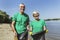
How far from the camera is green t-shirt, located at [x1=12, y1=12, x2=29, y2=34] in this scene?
882 cm

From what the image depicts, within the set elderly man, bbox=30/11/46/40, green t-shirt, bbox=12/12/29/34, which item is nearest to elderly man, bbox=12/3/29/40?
green t-shirt, bbox=12/12/29/34

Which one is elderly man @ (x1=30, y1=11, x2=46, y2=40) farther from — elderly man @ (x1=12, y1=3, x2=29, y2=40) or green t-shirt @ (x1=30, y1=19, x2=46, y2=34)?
elderly man @ (x1=12, y1=3, x2=29, y2=40)

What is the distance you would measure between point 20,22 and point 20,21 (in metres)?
0.03

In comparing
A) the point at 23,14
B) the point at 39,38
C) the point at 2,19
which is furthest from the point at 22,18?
the point at 2,19

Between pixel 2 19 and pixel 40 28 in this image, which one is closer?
pixel 40 28

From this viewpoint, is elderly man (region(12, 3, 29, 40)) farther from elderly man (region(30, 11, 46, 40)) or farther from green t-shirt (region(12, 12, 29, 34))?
elderly man (region(30, 11, 46, 40))

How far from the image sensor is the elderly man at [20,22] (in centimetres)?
880

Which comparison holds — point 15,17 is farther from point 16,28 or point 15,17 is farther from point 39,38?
point 39,38

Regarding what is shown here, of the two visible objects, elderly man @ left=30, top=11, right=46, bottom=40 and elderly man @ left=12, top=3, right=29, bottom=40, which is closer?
elderly man @ left=30, top=11, right=46, bottom=40

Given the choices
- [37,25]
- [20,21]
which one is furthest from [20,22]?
[37,25]

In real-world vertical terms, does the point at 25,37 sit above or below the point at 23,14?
below

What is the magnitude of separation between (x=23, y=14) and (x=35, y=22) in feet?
1.50

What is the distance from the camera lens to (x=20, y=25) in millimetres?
8859

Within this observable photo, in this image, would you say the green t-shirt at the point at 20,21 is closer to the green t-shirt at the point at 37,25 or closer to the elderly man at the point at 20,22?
the elderly man at the point at 20,22
